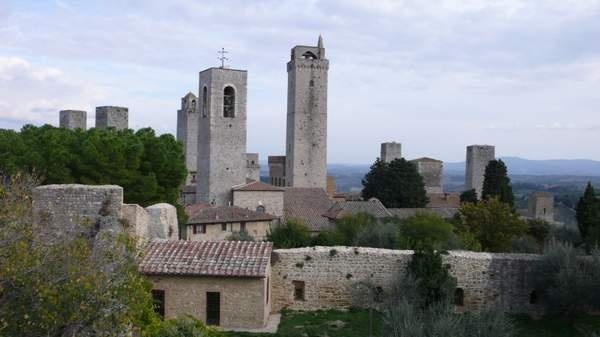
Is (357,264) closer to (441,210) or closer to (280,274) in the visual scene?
(280,274)

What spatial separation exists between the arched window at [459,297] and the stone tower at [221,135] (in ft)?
96.5

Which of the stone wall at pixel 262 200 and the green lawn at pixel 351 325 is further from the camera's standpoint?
the stone wall at pixel 262 200

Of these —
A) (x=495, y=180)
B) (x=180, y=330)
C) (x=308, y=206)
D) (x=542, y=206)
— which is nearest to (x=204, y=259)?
(x=180, y=330)

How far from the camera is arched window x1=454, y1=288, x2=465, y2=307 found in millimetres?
16047

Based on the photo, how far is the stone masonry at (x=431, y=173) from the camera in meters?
68.1

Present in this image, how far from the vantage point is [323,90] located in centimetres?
5847

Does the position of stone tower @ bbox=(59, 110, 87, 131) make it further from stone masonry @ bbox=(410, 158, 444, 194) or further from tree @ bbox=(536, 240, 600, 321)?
stone masonry @ bbox=(410, 158, 444, 194)

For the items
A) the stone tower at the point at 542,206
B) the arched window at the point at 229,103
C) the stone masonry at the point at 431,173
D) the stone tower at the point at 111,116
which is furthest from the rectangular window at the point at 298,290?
the stone masonry at the point at 431,173

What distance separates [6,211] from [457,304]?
11.9 meters

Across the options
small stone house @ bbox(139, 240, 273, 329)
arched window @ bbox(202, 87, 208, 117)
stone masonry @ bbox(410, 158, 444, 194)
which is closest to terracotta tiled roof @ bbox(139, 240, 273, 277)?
small stone house @ bbox(139, 240, 273, 329)

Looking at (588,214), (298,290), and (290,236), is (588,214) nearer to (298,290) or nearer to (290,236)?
(290,236)

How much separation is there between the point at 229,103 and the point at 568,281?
34.1 m

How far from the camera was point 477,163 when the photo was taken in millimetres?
67750

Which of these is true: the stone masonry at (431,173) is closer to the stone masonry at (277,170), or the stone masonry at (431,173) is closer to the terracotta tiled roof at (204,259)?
the stone masonry at (277,170)
